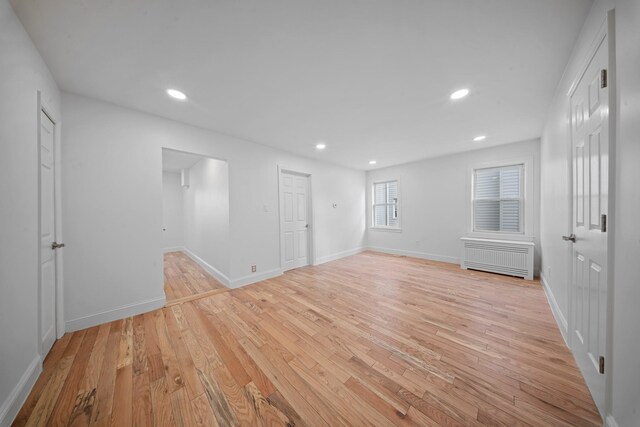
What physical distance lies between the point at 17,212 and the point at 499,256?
6.01 meters

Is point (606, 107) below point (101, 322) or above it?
above

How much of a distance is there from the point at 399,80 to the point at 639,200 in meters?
1.80

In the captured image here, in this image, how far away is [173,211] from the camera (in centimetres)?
655

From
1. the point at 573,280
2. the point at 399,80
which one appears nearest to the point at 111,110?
the point at 399,80

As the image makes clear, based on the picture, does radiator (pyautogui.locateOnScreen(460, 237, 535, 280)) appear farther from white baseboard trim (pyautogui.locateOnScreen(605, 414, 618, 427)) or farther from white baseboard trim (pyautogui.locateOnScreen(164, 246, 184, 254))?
white baseboard trim (pyautogui.locateOnScreen(164, 246, 184, 254))

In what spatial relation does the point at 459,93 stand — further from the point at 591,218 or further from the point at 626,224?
the point at 626,224

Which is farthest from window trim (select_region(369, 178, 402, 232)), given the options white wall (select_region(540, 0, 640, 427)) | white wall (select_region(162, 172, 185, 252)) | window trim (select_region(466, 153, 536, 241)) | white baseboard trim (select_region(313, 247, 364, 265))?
white wall (select_region(162, 172, 185, 252))

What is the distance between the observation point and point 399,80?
2045 mm

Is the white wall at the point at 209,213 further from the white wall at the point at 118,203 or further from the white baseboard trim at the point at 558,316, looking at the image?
the white baseboard trim at the point at 558,316

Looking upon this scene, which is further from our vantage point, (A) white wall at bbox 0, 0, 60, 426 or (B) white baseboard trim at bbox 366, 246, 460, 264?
(B) white baseboard trim at bbox 366, 246, 460, 264

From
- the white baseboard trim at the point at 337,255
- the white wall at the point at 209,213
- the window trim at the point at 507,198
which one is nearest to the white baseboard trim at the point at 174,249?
the white wall at the point at 209,213

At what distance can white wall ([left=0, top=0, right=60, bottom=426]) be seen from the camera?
125 centimetres

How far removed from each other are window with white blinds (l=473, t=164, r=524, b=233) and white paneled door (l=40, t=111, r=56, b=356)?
6428 millimetres

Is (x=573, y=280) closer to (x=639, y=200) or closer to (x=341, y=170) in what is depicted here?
(x=639, y=200)
